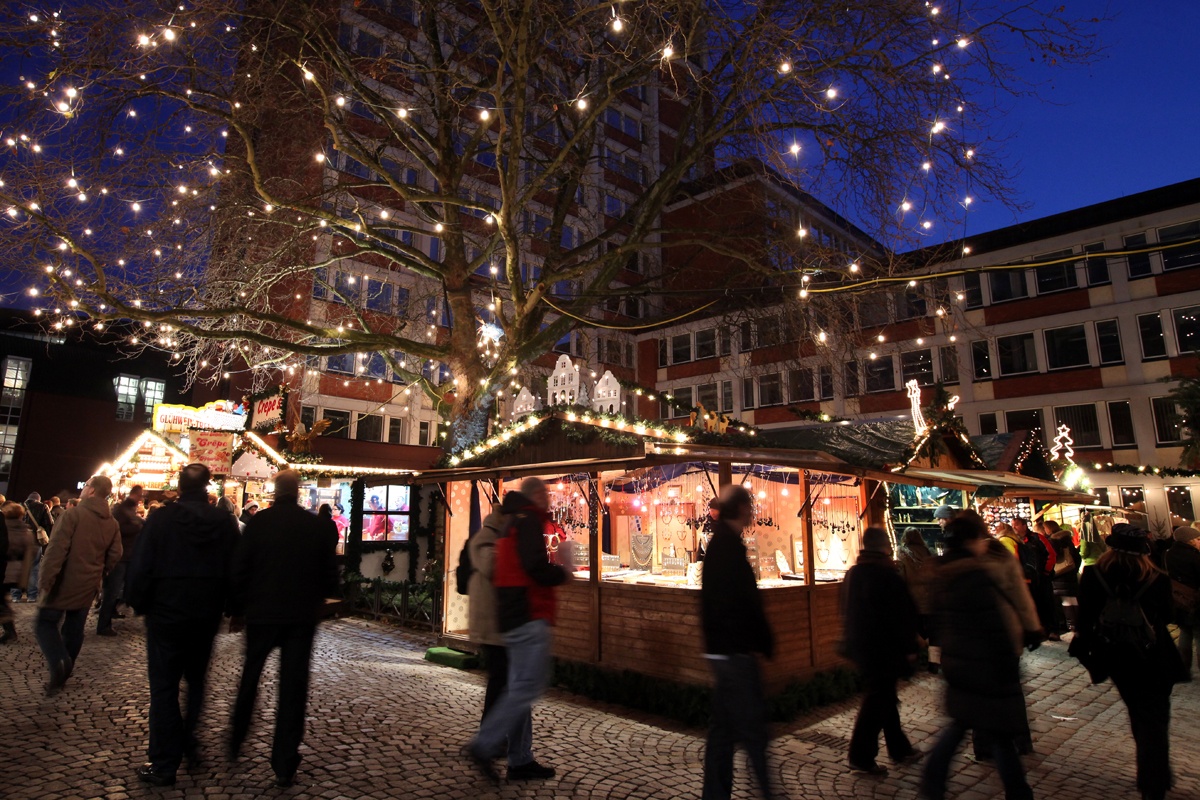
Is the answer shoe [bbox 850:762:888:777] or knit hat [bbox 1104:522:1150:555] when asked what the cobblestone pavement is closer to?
shoe [bbox 850:762:888:777]

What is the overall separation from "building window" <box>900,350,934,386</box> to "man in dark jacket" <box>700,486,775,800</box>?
26.7m

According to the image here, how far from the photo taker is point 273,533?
4.66 meters

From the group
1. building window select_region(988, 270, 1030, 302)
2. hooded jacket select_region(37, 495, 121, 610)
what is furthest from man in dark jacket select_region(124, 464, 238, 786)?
building window select_region(988, 270, 1030, 302)

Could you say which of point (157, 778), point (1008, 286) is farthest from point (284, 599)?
point (1008, 286)

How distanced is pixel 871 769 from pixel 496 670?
9.57 feet

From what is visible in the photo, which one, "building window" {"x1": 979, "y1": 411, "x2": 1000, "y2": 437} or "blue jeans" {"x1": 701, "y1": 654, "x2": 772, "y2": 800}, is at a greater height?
"building window" {"x1": 979, "y1": 411, "x2": 1000, "y2": 437}

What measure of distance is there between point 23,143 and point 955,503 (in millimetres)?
15611

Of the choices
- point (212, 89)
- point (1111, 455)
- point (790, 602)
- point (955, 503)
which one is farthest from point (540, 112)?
point (1111, 455)

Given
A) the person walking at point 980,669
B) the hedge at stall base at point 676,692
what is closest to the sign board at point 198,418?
the hedge at stall base at point 676,692

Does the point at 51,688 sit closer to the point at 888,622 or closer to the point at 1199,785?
the point at 888,622

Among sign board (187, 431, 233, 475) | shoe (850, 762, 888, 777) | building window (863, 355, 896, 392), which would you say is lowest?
shoe (850, 762, 888, 777)

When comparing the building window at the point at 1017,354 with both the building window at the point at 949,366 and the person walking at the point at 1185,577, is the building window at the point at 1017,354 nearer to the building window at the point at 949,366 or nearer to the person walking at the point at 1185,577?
the building window at the point at 949,366

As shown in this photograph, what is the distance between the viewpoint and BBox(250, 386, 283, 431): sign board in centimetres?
1644

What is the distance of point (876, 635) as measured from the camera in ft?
17.1
